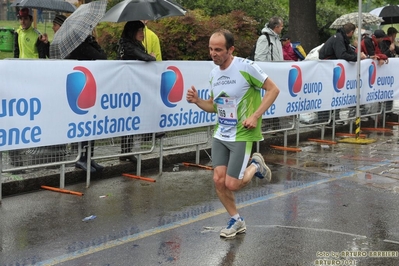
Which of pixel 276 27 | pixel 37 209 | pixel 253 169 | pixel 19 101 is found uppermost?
pixel 276 27

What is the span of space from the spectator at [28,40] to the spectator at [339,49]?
544 centimetres

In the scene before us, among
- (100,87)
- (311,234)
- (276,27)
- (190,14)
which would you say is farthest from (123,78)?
(190,14)

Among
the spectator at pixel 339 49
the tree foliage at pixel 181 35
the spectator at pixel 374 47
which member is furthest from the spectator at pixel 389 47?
the tree foliage at pixel 181 35

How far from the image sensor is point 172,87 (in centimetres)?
950

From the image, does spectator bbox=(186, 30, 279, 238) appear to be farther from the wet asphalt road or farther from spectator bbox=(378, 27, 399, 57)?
spectator bbox=(378, 27, 399, 57)

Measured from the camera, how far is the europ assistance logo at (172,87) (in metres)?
9.38

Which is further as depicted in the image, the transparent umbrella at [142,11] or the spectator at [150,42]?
the spectator at [150,42]

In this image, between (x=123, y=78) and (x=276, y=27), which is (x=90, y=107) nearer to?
(x=123, y=78)

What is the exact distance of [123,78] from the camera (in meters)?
8.82

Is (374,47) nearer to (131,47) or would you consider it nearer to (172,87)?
(172,87)

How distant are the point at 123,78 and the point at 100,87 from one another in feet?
1.36

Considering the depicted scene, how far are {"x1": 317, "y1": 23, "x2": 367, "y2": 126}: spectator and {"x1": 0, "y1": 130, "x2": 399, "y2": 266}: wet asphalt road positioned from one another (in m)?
3.45

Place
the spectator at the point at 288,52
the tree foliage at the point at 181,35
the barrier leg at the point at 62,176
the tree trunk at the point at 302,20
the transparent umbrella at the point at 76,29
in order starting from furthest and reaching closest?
the tree trunk at the point at 302,20 → the tree foliage at the point at 181,35 → the spectator at the point at 288,52 → the transparent umbrella at the point at 76,29 → the barrier leg at the point at 62,176

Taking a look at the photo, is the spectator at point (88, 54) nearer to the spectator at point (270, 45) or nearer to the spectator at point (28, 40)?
the spectator at point (28, 40)
